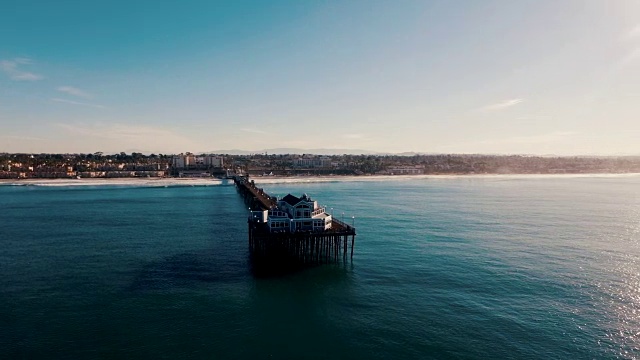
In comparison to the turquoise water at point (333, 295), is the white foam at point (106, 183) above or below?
above

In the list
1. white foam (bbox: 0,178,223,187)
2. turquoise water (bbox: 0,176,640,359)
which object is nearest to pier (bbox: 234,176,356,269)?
turquoise water (bbox: 0,176,640,359)

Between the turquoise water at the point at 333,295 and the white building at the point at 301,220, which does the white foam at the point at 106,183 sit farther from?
the white building at the point at 301,220

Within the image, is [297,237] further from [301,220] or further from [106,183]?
[106,183]

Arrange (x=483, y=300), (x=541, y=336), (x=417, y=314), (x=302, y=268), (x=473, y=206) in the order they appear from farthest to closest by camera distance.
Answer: (x=473, y=206), (x=302, y=268), (x=483, y=300), (x=417, y=314), (x=541, y=336)

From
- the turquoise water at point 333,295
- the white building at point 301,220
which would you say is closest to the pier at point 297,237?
the white building at point 301,220

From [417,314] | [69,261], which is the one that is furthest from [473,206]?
[69,261]

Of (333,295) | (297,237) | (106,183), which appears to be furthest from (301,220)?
(106,183)

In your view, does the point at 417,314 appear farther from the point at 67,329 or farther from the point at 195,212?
the point at 195,212

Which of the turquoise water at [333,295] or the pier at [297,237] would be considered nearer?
the turquoise water at [333,295]
